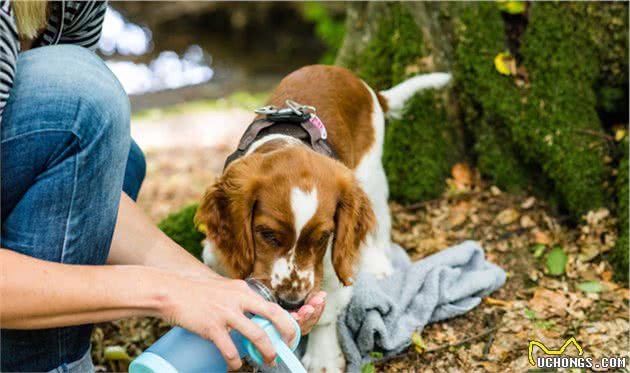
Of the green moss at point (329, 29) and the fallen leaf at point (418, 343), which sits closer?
the fallen leaf at point (418, 343)

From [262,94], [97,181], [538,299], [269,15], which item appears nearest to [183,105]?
[262,94]

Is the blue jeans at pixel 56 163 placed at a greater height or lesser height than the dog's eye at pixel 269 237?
greater

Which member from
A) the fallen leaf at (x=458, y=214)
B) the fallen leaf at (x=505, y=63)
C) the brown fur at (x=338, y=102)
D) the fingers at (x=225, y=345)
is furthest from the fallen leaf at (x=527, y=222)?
the fingers at (x=225, y=345)

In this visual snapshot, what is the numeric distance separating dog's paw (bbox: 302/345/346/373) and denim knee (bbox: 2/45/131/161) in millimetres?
1211

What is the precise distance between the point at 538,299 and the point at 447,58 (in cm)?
145

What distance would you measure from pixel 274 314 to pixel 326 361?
1.10 m

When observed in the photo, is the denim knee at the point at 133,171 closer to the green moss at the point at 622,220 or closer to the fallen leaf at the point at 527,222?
the fallen leaf at the point at 527,222

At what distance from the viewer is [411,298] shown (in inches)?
119

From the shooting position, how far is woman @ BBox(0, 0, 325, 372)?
166 centimetres

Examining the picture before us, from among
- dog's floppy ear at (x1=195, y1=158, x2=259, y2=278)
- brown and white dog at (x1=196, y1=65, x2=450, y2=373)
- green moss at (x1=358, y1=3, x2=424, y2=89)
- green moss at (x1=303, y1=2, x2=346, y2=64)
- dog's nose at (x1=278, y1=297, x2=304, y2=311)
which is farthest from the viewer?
green moss at (x1=303, y1=2, x2=346, y2=64)

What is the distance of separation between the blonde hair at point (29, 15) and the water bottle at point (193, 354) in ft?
3.09

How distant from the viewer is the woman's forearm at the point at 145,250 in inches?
89.7

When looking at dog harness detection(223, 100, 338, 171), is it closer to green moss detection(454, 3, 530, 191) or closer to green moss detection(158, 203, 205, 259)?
green moss detection(158, 203, 205, 259)

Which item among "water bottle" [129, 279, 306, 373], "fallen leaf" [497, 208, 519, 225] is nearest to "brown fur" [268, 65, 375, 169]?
"fallen leaf" [497, 208, 519, 225]
